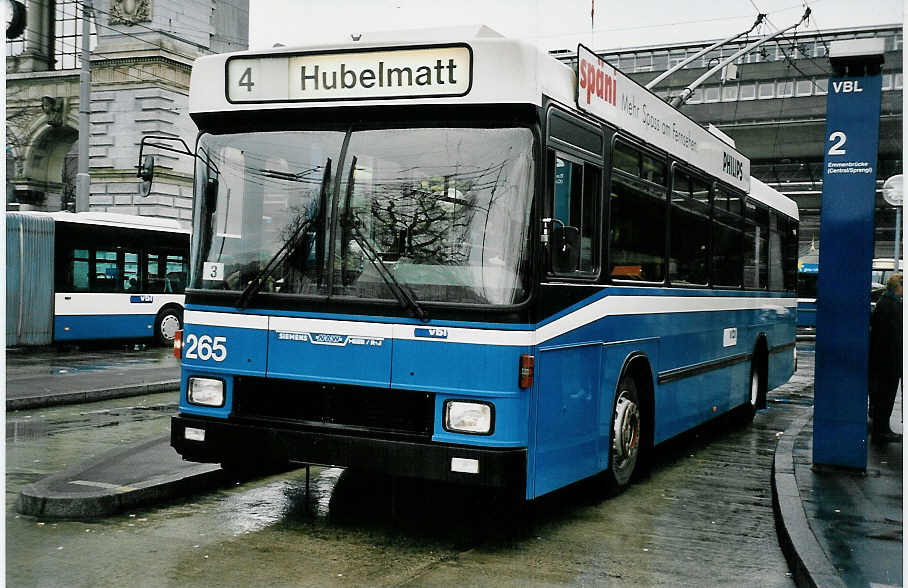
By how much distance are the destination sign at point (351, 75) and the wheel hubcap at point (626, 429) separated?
296 centimetres

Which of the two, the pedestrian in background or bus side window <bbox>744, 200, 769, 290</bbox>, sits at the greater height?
bus side window <bbox>744, 200, 769, 290</bbox>

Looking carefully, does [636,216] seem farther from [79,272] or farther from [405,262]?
[79,272]

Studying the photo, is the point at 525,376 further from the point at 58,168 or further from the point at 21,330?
the point at 58,168

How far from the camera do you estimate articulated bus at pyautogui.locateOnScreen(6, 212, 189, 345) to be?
22.1 meters

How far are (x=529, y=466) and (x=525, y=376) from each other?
55cm

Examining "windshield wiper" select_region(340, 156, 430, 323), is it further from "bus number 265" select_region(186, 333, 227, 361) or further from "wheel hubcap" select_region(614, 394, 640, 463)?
"wheel hubcap" select_region(614, 394, 640, 463)

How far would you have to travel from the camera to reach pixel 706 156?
10359mm

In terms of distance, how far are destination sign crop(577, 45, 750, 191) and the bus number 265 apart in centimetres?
284

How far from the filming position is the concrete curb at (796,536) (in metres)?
5.66

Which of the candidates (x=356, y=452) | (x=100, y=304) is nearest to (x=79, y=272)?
(x=100, y=304)

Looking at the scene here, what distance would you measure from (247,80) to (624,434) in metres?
3.82

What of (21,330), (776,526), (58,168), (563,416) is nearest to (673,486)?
(776,526)

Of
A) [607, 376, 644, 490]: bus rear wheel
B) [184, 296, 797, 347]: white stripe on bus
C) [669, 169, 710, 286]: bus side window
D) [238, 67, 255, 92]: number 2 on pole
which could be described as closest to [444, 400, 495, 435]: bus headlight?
[184, 296, 797, 347]: white stripe on bus

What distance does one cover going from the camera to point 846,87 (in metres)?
8.72
